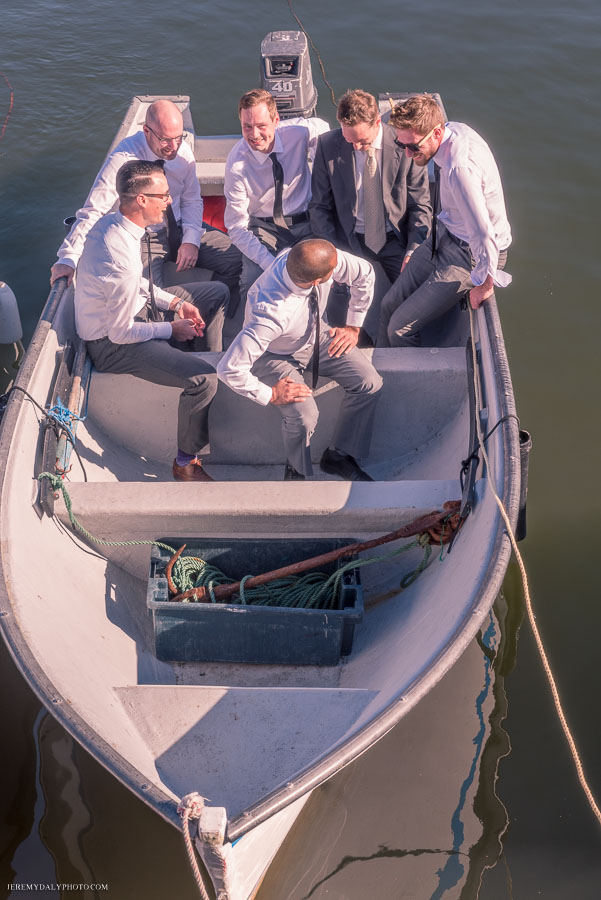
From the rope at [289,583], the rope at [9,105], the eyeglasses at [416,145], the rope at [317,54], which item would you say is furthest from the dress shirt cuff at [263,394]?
the rope at [9,105]

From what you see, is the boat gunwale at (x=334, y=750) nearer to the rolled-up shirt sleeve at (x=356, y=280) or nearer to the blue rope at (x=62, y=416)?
the blue rope at (x=62, y=416)

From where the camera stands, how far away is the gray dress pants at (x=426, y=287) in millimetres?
4305

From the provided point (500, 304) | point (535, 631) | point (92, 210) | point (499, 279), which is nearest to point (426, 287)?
→ point (499, 279)

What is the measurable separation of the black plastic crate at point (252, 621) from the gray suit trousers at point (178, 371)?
2.25 feet

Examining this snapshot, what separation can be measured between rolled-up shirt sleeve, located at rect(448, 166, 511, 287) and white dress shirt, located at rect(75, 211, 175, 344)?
1561mm

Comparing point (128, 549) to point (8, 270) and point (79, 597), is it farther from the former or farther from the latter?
point (8, 270)

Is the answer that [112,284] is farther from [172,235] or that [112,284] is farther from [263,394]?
[172,235]

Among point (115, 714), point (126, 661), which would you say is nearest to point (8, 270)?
point (126, 661)

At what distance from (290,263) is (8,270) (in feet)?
15.7

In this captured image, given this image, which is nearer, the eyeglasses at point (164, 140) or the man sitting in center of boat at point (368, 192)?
the man sitting in center of boat at point (368, 192)

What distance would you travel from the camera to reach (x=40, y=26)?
11.1 m

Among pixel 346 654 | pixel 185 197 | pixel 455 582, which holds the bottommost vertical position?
pixel 346 654

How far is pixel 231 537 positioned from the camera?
379cm

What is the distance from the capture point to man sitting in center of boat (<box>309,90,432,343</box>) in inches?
165
